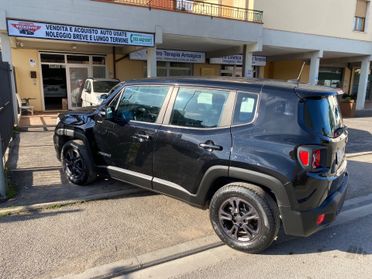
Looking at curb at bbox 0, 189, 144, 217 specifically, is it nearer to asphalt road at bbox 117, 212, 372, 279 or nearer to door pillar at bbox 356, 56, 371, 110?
asphalt road at bbox 117, 212, 372, 279

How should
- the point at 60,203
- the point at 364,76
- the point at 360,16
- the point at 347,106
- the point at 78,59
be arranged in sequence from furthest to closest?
the point at 364,76
the point at 360,16
the point at 347,106
the point at 78,59
the point at 60,203

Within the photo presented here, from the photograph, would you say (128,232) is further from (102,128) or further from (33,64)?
(33,64)

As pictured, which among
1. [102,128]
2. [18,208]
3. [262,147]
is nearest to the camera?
[262,147]

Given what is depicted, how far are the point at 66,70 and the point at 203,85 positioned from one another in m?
13.4

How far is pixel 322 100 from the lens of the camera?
3.22 m

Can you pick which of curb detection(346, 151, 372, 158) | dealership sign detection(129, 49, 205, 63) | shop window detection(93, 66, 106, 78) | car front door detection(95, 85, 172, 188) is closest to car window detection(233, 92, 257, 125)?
car front door detection(95, 85, 172, 188)

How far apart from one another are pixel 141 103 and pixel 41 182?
2.41m

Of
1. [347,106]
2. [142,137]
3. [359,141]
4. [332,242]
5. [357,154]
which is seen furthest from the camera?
[347,106]

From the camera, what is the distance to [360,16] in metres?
19.6

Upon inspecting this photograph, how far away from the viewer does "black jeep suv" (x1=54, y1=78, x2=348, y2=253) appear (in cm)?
301

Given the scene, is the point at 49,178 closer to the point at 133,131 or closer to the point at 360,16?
the point at 133,131

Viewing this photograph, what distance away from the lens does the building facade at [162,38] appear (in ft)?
33.6

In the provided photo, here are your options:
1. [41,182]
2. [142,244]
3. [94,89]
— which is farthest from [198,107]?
[94,89]

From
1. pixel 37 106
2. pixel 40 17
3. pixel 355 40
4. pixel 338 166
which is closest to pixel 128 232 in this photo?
pixel 338 166
